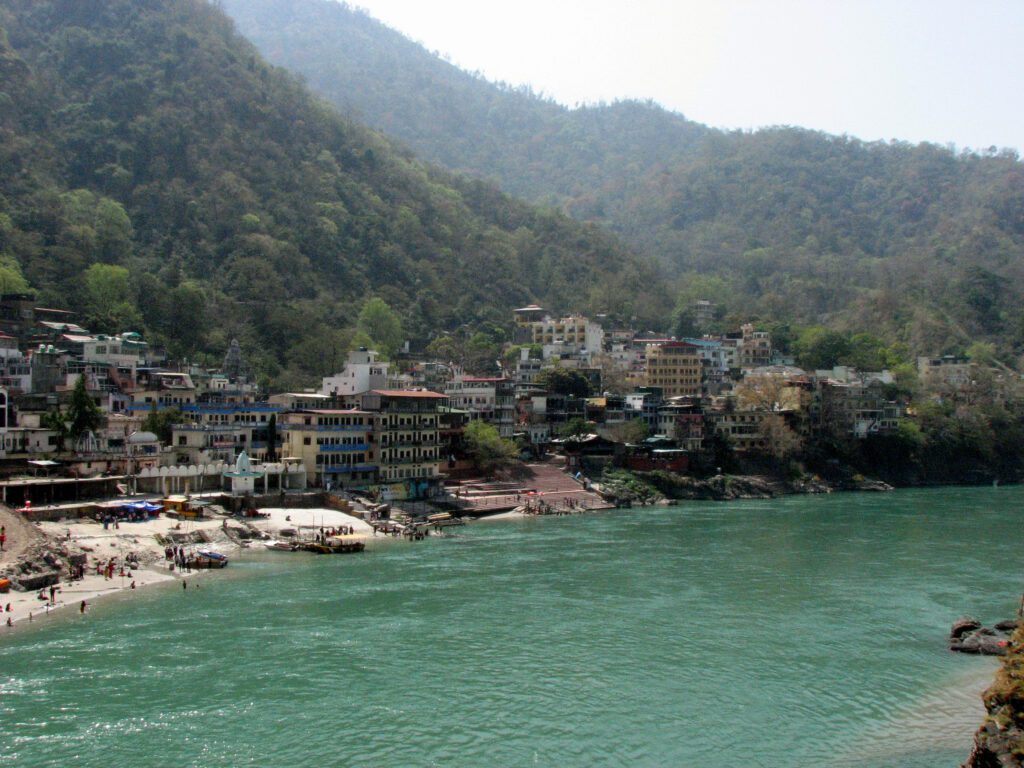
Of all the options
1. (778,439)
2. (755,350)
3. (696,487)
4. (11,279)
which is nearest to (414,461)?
(696,487)

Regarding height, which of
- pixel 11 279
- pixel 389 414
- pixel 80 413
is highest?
pixel 11 279

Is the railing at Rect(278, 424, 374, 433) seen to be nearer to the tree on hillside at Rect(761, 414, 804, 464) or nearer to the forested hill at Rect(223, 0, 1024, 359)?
the tree on hillside at Rect(761, 414, 804, 464)

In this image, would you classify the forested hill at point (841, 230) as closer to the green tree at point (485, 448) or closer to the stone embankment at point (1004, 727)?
the green tree at point (485, 448)

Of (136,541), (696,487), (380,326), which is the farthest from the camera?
(380,326)

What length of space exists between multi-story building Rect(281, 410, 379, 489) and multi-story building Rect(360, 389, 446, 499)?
0.54 meters

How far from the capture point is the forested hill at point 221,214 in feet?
238

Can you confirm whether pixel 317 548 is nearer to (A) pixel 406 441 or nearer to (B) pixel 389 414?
(B) pixel 389 414

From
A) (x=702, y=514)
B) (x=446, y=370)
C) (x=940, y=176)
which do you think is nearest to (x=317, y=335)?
(x=446, y=370)

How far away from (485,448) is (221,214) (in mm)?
44964

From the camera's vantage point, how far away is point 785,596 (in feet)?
113

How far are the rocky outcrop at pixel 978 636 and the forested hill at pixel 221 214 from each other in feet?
160

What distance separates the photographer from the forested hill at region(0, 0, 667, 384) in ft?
238

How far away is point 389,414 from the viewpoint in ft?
175

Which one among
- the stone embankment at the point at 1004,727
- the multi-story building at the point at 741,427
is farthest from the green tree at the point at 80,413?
the multi-story building at the point at 741,427
